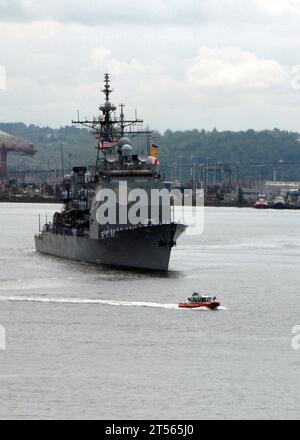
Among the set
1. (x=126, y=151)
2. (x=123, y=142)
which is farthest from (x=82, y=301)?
(x=123, y=142)

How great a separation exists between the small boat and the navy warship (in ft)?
45.7

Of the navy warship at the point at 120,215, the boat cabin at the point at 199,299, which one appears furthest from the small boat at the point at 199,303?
the navy warship at the point at 120,215

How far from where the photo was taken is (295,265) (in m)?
78.1

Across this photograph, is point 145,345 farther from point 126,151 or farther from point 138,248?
point 126,151

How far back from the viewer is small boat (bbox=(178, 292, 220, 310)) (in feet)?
172

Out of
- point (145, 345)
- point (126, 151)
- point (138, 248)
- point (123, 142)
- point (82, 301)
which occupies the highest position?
point (123, 142)

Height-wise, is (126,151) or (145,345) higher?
(126,151)

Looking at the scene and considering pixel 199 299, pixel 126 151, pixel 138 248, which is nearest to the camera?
pixel 199 299

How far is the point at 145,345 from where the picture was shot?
43781mm

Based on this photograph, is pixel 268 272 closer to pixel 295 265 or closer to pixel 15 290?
pixel 295 265

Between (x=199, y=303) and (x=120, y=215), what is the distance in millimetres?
18549

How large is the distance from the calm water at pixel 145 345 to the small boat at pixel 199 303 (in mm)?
539

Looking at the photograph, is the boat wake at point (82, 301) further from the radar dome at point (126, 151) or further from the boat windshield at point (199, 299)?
the radar dome at point (126, 151)
